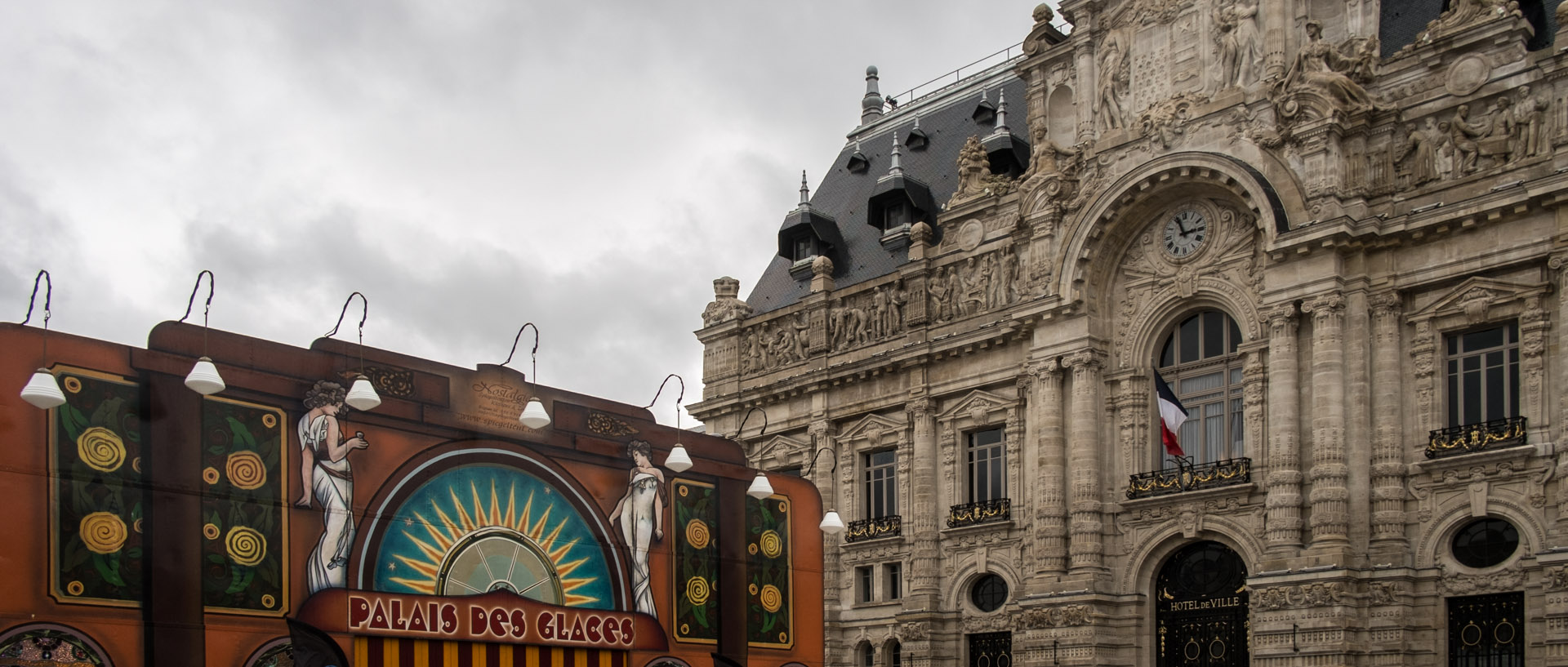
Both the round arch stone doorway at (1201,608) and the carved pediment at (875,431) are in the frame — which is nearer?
the round arch stone doorway at (1201,608)

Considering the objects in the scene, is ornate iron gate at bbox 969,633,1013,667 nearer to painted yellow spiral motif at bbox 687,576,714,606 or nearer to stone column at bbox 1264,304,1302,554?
stone column at bbox 1264,304,1302,554

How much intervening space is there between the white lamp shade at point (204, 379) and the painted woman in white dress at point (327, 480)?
2275 mm

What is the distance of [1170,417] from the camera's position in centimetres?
3288

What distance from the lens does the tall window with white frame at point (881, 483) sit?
39938mm

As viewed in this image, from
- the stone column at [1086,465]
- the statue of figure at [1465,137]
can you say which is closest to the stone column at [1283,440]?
the stone column at [1086,465]

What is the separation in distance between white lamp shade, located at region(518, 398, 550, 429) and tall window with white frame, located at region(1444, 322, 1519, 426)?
19366mm

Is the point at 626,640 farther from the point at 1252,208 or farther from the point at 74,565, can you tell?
the point at 1252,208

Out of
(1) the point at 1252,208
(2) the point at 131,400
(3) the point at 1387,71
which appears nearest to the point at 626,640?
(2) the point at 131,400

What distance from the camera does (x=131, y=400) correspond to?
16.3 meters

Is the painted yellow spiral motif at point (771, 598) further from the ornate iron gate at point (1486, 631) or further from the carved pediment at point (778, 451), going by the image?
the carved pediment at point (778, 451)

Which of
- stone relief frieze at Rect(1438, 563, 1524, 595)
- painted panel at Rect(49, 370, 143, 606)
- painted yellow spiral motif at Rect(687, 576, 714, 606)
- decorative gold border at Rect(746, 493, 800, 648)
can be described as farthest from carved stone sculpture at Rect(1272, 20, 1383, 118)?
painted panel at Rect(49, 370, 143, 606)

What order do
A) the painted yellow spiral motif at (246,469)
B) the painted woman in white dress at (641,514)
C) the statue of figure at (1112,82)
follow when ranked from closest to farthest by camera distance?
the painted yellow spiral motif at (246,469) < the painted woman in white dress at (641,514) < the statue of figure at (1112,82)

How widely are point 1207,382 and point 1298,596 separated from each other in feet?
19.1

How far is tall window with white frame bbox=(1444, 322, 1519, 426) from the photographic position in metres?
29.1
